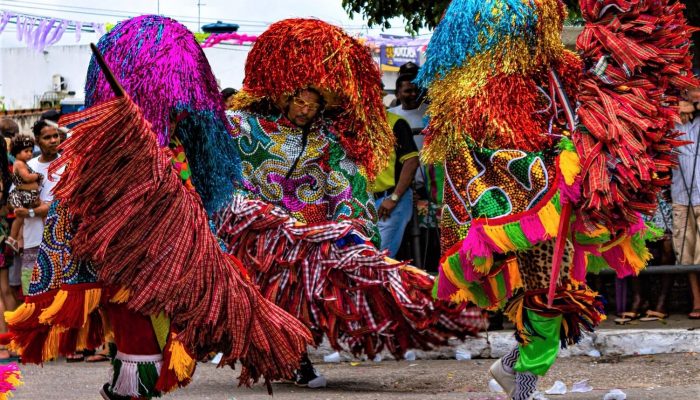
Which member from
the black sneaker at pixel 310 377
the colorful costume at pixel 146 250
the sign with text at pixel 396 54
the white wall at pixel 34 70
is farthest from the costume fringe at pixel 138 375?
the white wall at pixel 34 70

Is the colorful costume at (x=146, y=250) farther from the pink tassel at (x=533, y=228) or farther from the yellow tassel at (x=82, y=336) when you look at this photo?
the pink tassel at (x=533, y=228)

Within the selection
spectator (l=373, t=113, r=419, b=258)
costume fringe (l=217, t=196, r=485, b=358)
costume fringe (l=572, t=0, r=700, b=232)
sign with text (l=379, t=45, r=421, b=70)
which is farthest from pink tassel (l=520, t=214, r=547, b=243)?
sign with text (l=379, t=45, r=421, b=70)

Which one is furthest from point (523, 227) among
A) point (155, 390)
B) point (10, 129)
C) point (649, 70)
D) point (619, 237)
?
point (10, 129)

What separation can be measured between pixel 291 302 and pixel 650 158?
7.32 ft

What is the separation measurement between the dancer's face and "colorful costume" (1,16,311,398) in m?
1.53

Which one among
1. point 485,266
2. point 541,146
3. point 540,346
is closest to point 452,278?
point 485,266

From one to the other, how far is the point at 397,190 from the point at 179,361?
13.5 ft

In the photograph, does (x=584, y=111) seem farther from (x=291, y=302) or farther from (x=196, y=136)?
(x=291, y=302)

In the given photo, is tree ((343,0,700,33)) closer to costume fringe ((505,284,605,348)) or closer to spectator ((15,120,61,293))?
spectator ((15,120,61,293))

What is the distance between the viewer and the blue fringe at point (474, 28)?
213 inches

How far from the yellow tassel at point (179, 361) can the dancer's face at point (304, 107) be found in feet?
7.78

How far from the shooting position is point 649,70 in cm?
488

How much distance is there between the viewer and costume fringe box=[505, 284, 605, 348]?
17.4ft

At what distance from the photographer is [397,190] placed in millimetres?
8297
